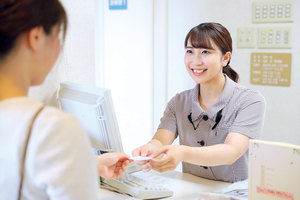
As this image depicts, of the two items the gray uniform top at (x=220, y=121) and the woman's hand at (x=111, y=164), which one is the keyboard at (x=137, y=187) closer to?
the woman's hand at (x=111, y=164)

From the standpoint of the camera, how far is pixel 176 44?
3.13m

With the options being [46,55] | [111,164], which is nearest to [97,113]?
[111,164]

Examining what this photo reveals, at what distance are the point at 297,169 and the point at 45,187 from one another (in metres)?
0.77

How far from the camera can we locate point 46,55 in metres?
0.76

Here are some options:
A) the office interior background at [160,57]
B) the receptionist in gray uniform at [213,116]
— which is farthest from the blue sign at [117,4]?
the receptionist in gray uniform at [213,116]

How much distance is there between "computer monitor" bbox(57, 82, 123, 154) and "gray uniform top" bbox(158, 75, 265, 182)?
54cm

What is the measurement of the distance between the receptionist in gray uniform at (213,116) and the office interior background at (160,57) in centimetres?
79

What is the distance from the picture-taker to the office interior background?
264 cm

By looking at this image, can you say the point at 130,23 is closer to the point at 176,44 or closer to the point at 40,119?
the point at 176,44

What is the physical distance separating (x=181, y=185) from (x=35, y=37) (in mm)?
1093

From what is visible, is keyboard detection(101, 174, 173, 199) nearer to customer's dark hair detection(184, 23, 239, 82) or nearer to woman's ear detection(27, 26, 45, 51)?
customer's dark hair detection(184, 23, 239, 82)

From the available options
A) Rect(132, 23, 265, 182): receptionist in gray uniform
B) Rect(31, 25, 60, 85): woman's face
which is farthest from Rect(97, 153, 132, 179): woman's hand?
Rect(31, 25, 60, 85): woman's face

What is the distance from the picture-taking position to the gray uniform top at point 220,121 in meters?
1.75

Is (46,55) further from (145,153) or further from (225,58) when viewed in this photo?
(225,58)
